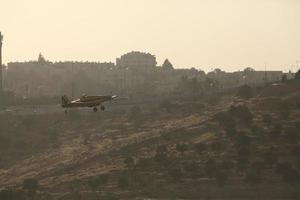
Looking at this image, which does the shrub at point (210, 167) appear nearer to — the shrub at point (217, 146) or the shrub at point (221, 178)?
the shrub at point (221, 178)

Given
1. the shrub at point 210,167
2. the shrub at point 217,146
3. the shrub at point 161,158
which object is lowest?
the shrub at point 210,167

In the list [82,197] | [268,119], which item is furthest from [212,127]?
[82,197]

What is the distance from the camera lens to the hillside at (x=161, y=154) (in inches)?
5084

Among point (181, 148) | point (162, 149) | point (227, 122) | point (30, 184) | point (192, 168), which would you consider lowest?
point (30, 184)

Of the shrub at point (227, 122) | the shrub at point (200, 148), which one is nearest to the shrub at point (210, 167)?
the shrub at point (200, 148)

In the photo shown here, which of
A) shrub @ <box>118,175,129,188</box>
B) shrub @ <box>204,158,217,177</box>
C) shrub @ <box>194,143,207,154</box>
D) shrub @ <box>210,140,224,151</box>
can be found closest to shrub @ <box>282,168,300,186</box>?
shrub @ <box>204,158,217,177</box>

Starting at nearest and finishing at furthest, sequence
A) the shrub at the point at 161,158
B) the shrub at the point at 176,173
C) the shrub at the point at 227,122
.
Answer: the shrub at the point at 176,173, the shrub at the point at 161,158, the shrub at the point at 227,122

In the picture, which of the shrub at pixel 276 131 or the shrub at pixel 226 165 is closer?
the shrub at pixel 226 165

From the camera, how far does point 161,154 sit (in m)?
144

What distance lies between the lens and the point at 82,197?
127 meters

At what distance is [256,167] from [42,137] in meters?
68.0

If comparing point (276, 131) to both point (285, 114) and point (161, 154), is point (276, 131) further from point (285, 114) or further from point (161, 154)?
point (161, 154)

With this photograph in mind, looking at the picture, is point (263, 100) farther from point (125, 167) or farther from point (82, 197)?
point (82, 197)

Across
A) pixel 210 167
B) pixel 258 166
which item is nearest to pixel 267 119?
pixel 258 166
